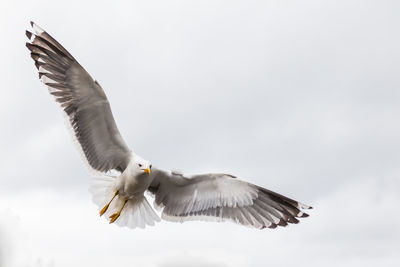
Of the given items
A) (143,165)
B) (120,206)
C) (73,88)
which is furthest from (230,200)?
(73,88)

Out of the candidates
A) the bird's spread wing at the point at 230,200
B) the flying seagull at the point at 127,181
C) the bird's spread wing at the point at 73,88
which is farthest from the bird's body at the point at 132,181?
the bird's spread wing at the point at 73,88

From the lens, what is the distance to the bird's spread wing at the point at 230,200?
1282cm

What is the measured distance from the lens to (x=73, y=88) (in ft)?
41.0

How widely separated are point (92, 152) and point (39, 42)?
6.70 feet

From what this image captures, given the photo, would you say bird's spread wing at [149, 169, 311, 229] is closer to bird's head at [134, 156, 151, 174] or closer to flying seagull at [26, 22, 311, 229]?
flying seagull at [26, 22, 311, 229]

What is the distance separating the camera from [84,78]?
1241 cm

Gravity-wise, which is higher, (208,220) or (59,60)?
(59,60)

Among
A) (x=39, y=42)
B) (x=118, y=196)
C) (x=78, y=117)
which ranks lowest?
(x=118, y=196)

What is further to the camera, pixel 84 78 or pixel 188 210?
pixel 188 210

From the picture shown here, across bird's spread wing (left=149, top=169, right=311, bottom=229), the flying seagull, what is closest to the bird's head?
the flying seagull

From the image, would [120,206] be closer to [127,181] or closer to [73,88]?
[127,181]

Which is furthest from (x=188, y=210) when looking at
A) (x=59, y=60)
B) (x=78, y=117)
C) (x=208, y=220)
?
(x=59, y=60)

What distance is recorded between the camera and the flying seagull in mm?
12508

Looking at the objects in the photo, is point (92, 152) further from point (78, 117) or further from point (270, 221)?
point (270, 221)
